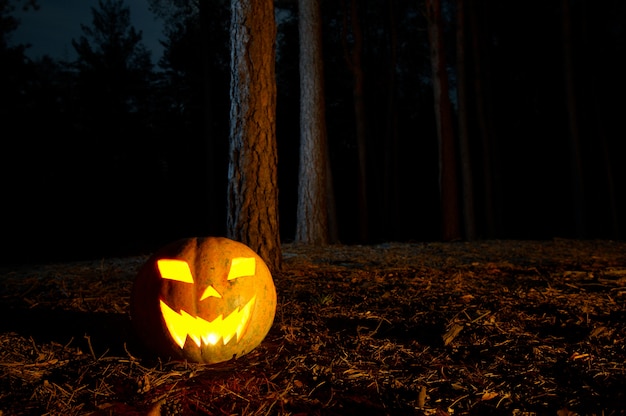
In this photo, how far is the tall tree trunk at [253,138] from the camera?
551 cm

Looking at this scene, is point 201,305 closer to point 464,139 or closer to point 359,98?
point 464,139

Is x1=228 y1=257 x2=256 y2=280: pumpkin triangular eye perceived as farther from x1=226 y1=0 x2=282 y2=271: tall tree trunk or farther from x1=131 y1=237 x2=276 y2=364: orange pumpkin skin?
x1=226 y1=0 x2=282 y2=271: tall tree trunk

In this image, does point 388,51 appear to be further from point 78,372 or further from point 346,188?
point 78,372

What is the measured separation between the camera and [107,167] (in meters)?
21.1

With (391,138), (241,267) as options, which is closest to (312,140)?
(241,267)

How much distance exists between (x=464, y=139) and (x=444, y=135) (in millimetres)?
1274

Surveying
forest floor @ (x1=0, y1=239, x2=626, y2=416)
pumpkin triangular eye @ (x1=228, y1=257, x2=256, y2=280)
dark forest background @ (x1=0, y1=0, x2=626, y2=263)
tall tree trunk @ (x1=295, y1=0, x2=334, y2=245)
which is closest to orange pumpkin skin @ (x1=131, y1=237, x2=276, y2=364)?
pumpkin triangular eye @ (x1=228, y1=257, x2=256, y2=280)

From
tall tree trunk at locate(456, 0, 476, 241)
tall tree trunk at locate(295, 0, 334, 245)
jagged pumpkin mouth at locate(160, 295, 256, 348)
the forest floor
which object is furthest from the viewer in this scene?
tall tree trunk at locate(456, 0, 476, 241)

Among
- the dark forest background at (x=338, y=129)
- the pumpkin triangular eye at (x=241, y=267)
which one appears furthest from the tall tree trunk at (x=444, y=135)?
the pumpkin triangular eye at (x=241, y=267)

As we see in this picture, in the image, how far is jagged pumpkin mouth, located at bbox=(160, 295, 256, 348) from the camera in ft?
9.64

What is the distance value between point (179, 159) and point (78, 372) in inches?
838

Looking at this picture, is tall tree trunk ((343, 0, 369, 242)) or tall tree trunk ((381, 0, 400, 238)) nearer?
tall tree trunk ((343, 0, 369, 242))

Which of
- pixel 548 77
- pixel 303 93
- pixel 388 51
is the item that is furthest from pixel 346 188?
pixel 303 93

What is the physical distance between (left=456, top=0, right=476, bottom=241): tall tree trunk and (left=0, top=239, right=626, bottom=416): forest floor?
26.4ft
